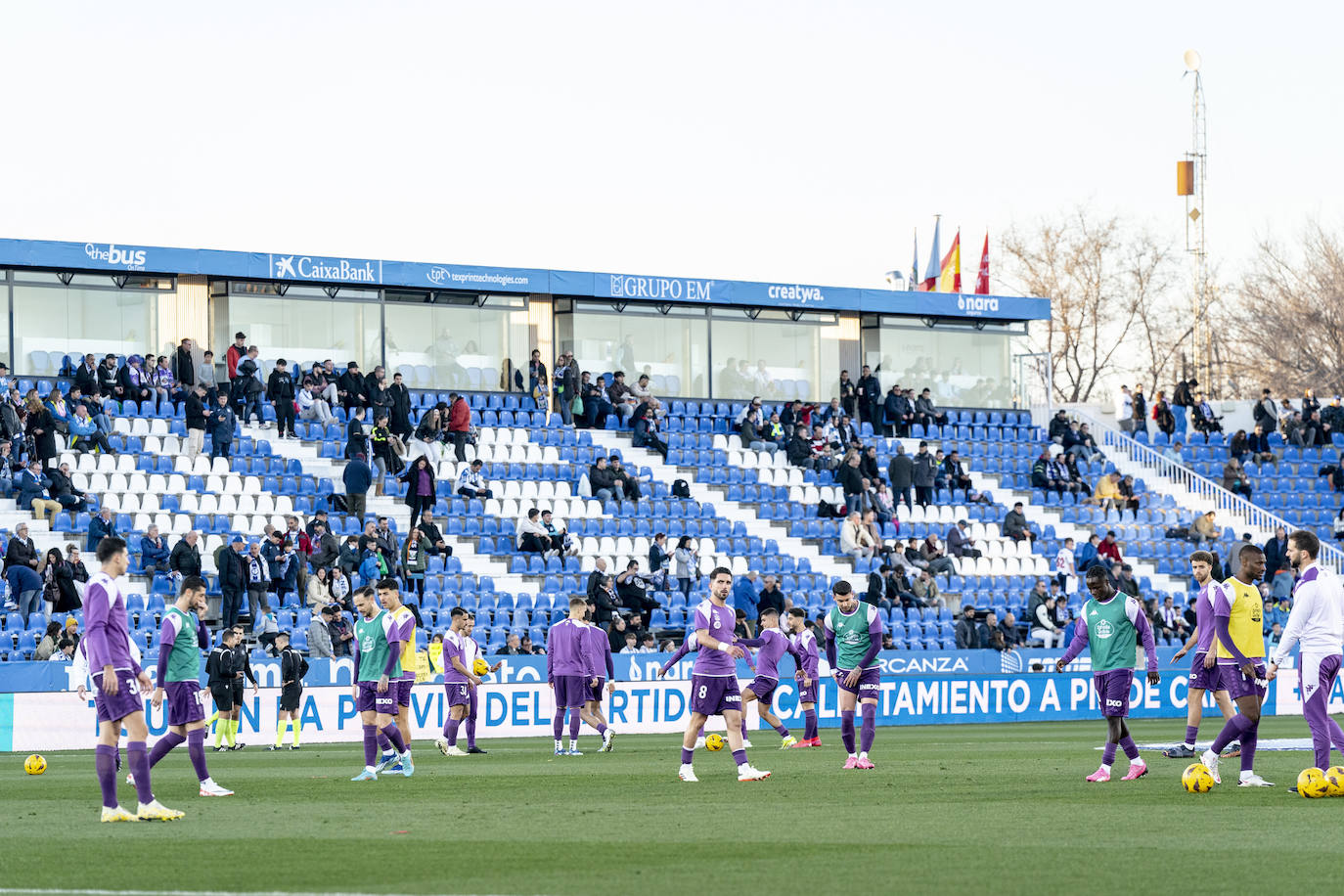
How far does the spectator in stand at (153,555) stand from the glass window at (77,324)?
867 centimetres

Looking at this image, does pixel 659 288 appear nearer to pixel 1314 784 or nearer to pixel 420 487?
pixel 420 487

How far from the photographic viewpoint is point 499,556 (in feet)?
116

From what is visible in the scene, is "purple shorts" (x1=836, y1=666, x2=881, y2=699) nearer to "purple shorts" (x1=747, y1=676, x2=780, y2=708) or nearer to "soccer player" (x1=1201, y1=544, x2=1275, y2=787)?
"purple shorts" (x1=747, y1=676, x2=780, y2=708)

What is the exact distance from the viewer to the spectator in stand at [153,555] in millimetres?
30891

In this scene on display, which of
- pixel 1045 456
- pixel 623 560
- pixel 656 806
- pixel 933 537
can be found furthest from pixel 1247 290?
pixel 656 806

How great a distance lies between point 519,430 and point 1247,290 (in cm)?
4447

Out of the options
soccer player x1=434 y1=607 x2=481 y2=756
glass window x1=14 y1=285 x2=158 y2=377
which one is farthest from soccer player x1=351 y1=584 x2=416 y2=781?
glass window x1=14 y1=285 x2=158 y2=377

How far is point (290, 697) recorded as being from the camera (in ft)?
84.3

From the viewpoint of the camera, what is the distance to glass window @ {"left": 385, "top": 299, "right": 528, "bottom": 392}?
1672 inches

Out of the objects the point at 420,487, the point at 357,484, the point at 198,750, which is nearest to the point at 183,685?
the point at 198,750

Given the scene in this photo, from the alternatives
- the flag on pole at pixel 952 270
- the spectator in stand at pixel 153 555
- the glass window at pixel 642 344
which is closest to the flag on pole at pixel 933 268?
the flag on pole at pixel 952 270

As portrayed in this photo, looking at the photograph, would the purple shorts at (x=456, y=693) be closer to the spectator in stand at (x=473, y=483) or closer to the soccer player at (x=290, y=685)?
the soccer player at (x=290, y=685)

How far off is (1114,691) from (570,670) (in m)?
8.19

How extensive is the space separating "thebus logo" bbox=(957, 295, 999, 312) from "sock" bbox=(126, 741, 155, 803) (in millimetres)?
37563
